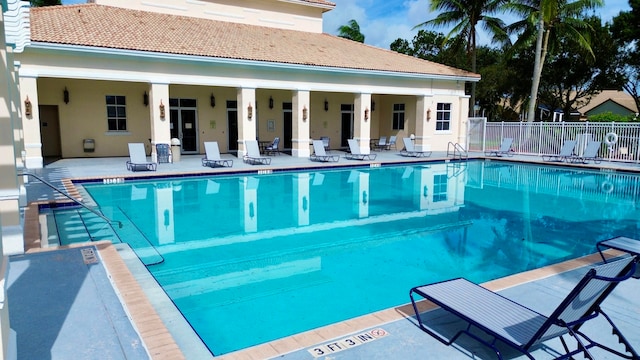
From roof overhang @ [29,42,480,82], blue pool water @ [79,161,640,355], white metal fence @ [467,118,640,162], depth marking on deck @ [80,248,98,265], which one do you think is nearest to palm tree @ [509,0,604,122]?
white metal fence @ [467,118,640,162]

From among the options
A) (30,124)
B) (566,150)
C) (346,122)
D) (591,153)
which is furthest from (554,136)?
(30,124)

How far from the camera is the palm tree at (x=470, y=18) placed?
28.1 m

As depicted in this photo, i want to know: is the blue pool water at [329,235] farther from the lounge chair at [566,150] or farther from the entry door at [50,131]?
the entry door at [50,131]

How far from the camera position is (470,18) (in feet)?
93.8

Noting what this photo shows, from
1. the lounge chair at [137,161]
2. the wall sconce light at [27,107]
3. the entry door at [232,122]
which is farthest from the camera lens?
the entry door at [232,122]

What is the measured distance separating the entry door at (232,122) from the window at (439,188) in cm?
1072

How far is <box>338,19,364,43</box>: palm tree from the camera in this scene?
3731 centimetres

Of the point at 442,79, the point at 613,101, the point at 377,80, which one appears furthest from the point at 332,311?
the point at 613,101

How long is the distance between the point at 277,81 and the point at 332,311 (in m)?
16.0

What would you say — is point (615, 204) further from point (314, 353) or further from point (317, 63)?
point (317, 63)

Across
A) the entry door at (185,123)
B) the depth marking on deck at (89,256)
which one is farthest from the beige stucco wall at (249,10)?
the depth marking on deck at (89,256)

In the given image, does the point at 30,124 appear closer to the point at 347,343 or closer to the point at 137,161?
the point at 137,161

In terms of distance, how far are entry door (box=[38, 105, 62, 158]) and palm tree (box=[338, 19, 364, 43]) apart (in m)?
24.9

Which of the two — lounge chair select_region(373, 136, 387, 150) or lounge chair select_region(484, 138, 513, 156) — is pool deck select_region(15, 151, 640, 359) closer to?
lounge chair select_region(484, 138, 513, 156)
